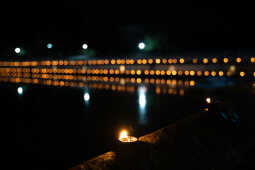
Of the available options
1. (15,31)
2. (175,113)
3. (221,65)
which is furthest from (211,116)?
A: (15,31)

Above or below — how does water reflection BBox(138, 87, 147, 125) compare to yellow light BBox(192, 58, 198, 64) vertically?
below

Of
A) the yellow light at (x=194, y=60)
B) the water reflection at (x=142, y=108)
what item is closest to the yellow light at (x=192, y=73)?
the yellow light at (x=194, y=60)

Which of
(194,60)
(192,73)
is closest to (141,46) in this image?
(194,60)

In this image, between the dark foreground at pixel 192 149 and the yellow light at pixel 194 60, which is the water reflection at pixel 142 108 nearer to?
the dark foreground at pixel 192 149

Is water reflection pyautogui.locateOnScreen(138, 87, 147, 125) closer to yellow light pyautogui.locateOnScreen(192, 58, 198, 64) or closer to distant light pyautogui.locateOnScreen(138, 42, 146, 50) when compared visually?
yellow light pyautogui.locateOnScreen(192, 58, 198, 64)

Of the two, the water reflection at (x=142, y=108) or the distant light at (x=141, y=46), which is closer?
the water reflection at (x=142, y=108)

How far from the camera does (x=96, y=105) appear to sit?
19.7ft

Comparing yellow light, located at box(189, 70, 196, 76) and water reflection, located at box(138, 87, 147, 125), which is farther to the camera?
yellow light, located at box(189, 70, 196, 76)

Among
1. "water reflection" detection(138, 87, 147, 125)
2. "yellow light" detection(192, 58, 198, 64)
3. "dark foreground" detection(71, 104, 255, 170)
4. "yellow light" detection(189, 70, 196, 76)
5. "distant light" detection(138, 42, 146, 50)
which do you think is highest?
"distant light" detection(138, 42, 146, 50)

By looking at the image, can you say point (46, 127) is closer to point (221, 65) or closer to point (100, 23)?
point (221, 65)

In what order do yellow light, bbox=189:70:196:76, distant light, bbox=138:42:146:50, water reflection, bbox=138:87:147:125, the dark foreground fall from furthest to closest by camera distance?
1. distant light, bbox=138:42:146:50
2. yellow light, bbox=189:70:196:76
3. water reflection, bbox=138:87:147:125
4. the dark foreground

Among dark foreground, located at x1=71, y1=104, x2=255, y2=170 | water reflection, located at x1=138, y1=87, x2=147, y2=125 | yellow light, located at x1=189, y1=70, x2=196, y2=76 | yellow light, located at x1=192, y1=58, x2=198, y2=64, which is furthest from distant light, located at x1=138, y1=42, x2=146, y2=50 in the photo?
dark foreground, located at x1=71, y1=104, x2=255, y2=170

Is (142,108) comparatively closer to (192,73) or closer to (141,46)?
(192,73)

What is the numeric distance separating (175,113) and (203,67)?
24.4ft
